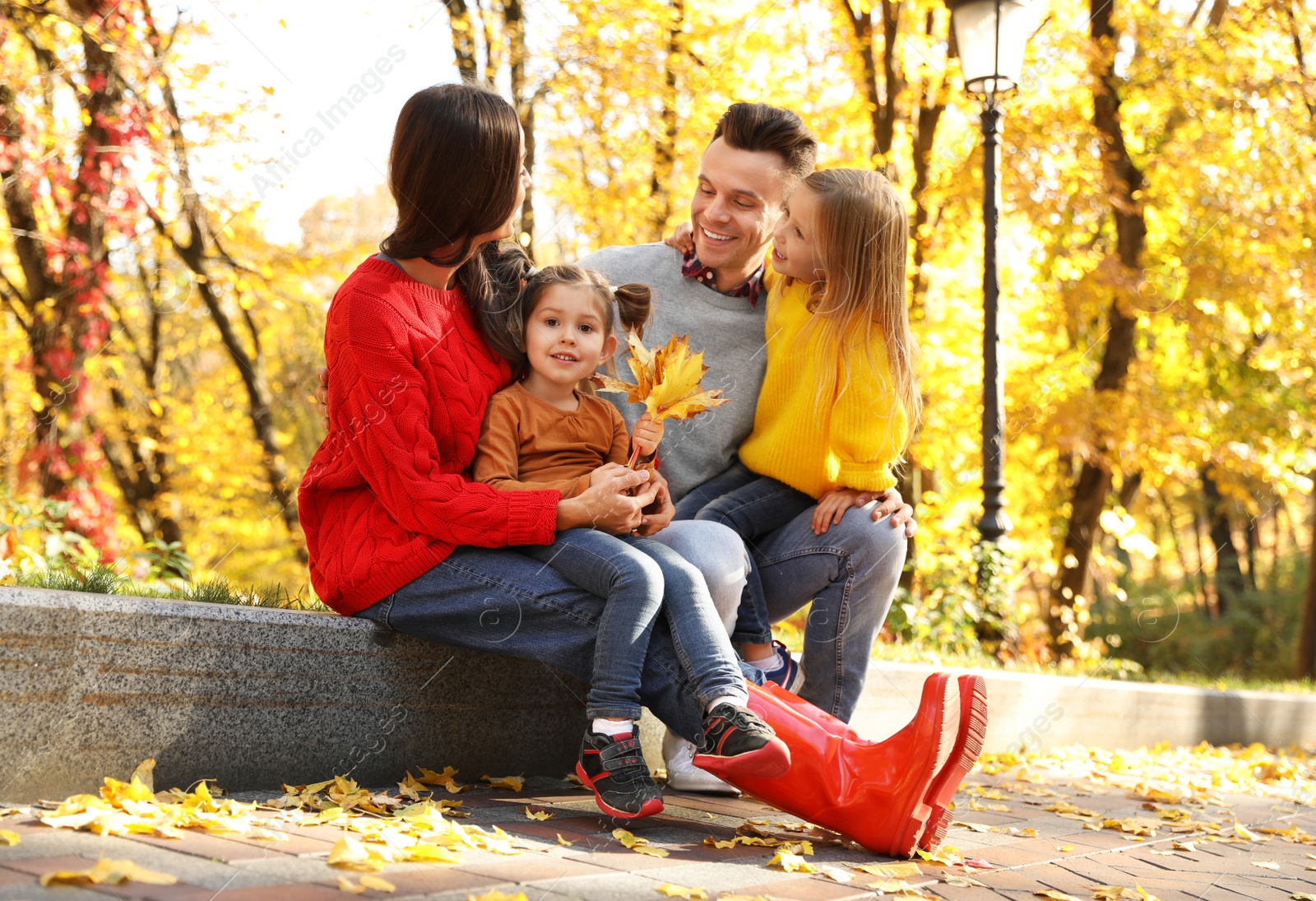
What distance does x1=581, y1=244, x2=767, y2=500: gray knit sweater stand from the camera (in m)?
3.56

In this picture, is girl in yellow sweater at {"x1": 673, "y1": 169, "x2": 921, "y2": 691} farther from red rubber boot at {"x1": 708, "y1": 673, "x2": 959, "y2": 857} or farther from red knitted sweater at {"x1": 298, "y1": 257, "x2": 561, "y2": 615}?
red knitted sweater at {"x1": 298, "y1": 257, "x2": 561, "y2": 615}

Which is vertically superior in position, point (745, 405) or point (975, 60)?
point (975, 60)

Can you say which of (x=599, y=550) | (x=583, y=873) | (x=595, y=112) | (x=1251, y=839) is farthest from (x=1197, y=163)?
(x=583, y=873)

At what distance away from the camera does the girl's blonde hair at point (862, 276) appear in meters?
3.23

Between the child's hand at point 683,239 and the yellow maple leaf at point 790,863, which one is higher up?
the child's hand at point 683,239

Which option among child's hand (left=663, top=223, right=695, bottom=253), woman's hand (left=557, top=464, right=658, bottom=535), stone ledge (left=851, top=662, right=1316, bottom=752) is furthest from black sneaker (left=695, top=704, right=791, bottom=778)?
stone ledge (left=851, top=662, right=1316, bottom=752)

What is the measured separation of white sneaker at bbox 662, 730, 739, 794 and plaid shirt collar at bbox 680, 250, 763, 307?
1.44 m

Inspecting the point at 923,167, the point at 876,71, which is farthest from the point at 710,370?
the point at 876,71

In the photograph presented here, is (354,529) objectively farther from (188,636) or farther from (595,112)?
(595,112)

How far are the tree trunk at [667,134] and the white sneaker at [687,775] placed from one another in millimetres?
7180

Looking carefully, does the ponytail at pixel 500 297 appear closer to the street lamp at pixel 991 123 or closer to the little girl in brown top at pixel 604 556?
the little girl in brown top at pixel 604 556

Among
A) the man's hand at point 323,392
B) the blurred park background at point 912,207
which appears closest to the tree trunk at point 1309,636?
the blurred park background at point 912,207

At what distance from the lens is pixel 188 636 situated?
255 cm

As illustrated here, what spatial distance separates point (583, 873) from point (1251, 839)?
8.74ft
